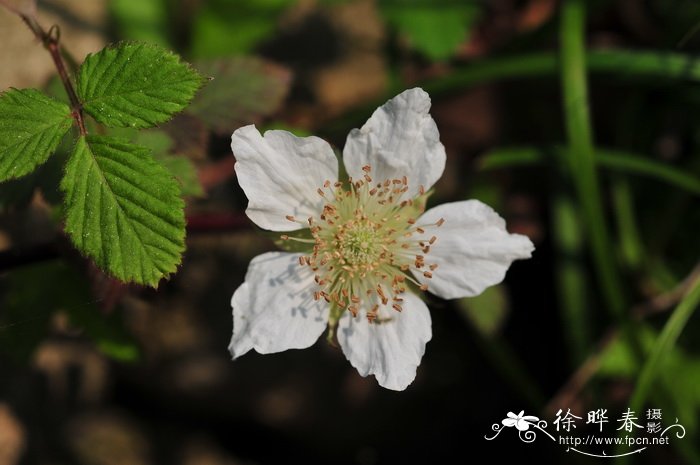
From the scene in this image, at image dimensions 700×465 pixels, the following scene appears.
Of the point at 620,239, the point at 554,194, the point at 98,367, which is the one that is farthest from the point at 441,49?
the point at 98,367

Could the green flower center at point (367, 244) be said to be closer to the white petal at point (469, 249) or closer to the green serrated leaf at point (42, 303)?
the white petal at point (469, 249)

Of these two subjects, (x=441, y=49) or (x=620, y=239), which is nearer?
(x=441, y=49)

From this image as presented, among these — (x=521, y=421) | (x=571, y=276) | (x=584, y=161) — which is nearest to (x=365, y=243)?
(x=584, y=161)

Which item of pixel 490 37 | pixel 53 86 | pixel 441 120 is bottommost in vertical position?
pixel 53 86

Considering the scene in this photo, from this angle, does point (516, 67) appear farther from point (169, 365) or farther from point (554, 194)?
point (169, 365)

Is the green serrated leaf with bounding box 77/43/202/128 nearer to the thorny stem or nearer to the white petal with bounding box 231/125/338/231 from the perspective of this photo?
the thorny stem

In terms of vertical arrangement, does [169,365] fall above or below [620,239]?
below

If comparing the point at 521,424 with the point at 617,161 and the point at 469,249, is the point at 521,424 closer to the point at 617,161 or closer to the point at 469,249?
the point at 617,161

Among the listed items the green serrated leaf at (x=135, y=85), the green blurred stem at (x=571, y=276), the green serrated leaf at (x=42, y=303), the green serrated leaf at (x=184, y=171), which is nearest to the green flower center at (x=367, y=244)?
the green serrated leaf at (x=184, y=171)
